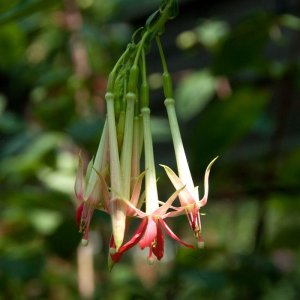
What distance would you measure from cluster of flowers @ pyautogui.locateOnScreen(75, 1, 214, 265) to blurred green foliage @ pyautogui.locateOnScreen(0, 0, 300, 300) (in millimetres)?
430

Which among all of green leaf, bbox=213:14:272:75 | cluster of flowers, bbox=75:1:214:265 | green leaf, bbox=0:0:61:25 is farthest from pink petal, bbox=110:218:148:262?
green leaf, bbox=213:14:272:75

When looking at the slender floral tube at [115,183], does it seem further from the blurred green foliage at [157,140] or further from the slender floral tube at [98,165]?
the blurred green foliage at [157,140]

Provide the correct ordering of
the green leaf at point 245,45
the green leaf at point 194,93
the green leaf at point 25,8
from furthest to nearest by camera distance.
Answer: the green leaf at point 194,93, the green leaf at point 245,45, the green leaf at point 25,8

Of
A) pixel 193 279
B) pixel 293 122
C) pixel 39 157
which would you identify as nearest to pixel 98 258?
pixel 39 157

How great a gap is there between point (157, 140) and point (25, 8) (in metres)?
0.74

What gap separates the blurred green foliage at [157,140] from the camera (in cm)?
107

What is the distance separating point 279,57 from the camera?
190 cm

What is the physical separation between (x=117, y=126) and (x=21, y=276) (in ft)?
1.96

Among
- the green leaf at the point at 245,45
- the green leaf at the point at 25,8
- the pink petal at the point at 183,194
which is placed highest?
the green leaf at the point at 25,8

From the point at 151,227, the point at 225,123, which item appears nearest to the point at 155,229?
the point at 151,227

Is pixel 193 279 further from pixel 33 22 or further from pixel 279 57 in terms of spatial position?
pixel 279 57

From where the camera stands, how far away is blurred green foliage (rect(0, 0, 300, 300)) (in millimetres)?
1071

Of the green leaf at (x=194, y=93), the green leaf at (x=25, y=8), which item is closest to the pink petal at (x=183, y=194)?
the green leaf at (x=25, y=8)

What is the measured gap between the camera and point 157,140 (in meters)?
1.33
